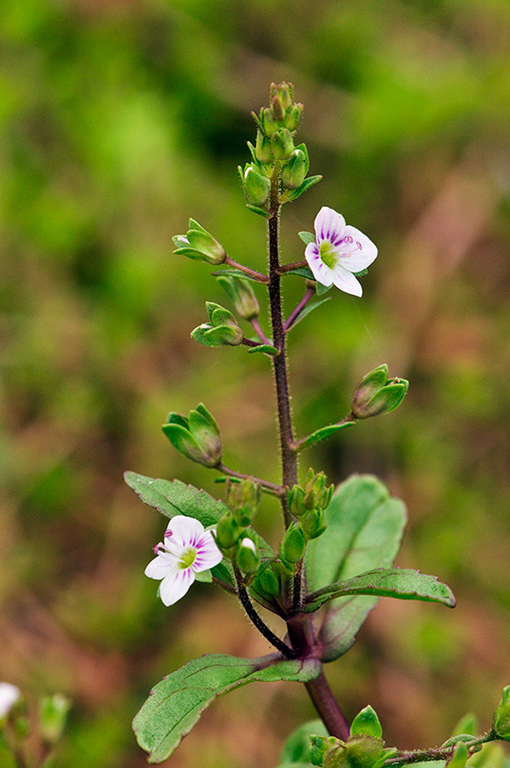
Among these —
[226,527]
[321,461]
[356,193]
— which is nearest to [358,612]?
[226,527]

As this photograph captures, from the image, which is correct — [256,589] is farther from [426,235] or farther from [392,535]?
[426,235]

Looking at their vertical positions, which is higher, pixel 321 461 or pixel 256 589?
pixel 321 461

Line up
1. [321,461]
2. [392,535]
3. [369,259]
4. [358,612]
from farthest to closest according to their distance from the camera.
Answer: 1. [321,461]
2. [392,535]
3. [358,612]
4. [369,259]

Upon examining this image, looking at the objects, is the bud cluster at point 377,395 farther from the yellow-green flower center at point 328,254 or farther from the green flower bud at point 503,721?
the green flower bud at point 503,721

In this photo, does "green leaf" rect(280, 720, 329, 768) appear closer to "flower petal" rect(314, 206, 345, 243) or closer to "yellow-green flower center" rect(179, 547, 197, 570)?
"yellow-green flower center" rect(179, 547, 197, 570)

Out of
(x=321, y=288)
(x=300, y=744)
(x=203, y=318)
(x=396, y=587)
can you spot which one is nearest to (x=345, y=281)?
(x=321, y=288)

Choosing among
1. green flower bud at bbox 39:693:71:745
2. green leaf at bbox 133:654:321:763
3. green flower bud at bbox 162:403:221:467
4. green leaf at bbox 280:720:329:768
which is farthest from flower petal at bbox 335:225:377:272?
green flower bud at bbox 39:693:71:745

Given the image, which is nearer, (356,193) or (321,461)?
(321,461)
